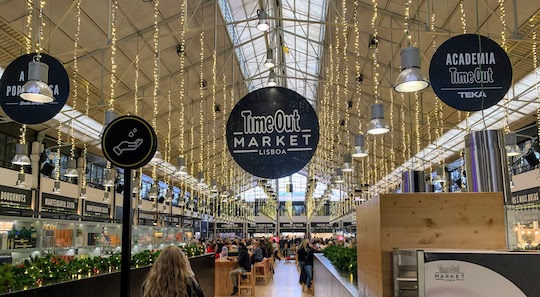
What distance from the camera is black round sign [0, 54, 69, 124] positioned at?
5.55 m

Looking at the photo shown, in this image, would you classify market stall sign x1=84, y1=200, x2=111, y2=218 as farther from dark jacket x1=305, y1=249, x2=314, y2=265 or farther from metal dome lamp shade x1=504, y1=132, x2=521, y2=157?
metal dome lamp shade x1=504, y1=132, x2=521, y2=157

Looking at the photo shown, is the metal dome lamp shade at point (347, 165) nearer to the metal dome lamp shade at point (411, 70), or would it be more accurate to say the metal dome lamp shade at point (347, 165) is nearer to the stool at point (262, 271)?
the stool at point (262, 271)

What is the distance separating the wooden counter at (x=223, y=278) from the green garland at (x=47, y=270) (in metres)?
6.20

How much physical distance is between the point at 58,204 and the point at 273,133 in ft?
57.1

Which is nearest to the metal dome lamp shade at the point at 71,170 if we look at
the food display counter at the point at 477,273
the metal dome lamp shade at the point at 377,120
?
the metal dome lamp shade at the point at 377,120

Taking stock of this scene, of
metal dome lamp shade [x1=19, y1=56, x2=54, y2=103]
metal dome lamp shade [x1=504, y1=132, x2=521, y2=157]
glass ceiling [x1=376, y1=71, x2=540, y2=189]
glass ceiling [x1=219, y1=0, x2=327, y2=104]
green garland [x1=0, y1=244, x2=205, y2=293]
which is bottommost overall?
green garland [x1=0, y1=244, x2=205, y2=293]

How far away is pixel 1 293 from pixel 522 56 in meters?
11.9

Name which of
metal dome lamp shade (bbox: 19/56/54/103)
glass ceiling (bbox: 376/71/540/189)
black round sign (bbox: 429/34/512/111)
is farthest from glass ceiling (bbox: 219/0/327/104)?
metal dome lamp shade (bbox: 19/56/54/103)

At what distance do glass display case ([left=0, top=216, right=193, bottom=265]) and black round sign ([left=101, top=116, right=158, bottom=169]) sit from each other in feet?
12.5

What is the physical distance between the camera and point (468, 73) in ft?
17.4

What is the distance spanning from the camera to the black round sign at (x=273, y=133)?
3968 mm

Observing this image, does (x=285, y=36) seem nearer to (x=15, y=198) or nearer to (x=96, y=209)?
(x=15, y=198)

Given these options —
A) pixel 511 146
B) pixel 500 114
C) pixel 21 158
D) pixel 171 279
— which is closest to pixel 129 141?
pixel 171 279

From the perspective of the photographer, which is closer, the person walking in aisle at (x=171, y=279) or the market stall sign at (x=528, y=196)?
the person walking in aisle at (x=171, y=279)
